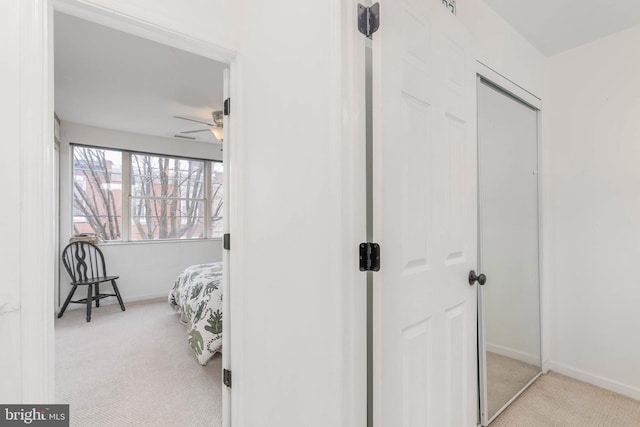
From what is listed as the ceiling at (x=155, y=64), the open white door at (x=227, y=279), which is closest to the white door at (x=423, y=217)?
the open white door at (x=227, y=279)

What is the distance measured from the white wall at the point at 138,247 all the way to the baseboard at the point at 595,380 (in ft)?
15.3

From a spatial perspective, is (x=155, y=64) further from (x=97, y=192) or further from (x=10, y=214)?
(x=97, y=192)

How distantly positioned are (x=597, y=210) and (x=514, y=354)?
1217mm

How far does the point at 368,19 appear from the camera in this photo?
3.35 feet

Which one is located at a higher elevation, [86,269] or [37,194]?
[37,194]

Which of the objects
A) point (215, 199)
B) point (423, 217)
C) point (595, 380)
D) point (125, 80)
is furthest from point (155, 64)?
point (595, 380)

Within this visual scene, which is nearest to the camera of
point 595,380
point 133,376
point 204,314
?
point 595,380

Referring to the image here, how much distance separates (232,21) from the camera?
1.52 metres

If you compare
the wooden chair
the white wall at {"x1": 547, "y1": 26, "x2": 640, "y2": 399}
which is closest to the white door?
the white wall at {"x1": 547, "y1": 26, "x2": 640, "y2": 399}

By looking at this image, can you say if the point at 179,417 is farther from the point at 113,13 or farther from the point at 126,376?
the point at 113,13

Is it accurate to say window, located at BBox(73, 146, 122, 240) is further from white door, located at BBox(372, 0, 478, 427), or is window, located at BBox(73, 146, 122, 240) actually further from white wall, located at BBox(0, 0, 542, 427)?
white door, located at BBox(372, 0, 478, 427)

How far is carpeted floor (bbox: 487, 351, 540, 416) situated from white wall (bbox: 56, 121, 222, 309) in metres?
4.43

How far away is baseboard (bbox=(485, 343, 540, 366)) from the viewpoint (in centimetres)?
184

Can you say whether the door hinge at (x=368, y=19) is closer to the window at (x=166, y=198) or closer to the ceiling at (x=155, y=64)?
the ceiling at (x=155, y=64)
